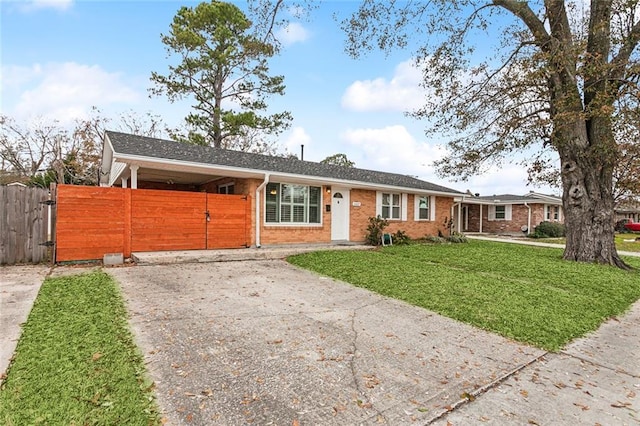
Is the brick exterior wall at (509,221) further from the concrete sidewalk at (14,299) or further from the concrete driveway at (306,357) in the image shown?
the concrete sidewalk at (14,299)

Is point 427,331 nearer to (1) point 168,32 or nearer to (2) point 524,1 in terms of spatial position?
(2) point 524,1

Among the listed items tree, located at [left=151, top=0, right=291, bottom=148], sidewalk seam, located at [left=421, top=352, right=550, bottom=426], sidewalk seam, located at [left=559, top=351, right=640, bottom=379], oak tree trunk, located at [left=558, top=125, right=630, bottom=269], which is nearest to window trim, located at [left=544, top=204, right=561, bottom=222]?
oak tree trunk, located at [left=558, top=125, right=630, bottom=269]

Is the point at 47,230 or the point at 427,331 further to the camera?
the point at 47,230

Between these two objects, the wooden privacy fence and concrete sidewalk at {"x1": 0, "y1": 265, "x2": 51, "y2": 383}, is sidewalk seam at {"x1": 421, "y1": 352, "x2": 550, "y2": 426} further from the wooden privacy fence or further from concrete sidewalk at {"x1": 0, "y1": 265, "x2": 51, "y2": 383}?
the wooden privacy fence

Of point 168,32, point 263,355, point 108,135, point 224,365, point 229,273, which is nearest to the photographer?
point 224,365

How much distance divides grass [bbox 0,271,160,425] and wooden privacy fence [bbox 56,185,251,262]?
4.05m

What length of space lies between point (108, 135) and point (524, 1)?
42.3 ft

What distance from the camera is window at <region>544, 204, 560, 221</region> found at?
25192mm

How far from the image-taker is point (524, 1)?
9.78 meters

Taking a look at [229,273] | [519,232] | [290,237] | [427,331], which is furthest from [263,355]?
[519,232]

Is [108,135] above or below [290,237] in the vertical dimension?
above

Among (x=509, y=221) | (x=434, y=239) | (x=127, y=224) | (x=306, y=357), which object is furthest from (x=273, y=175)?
(x=509, y=221)

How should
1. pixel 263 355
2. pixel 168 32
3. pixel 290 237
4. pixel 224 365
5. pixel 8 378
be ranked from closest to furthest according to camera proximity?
pixel 8 378
pixel 224 365
pixel 263 355
pixel 290 237
pixel 168 32

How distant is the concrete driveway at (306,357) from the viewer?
2438mm
